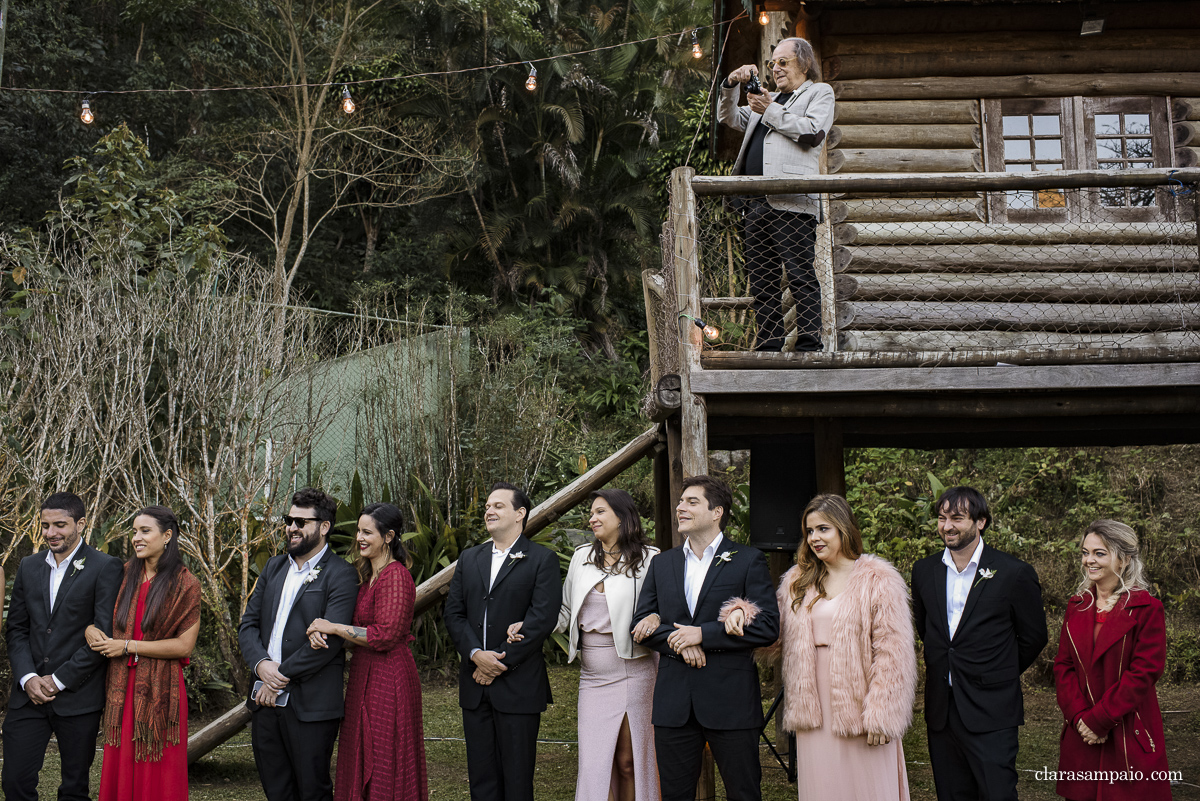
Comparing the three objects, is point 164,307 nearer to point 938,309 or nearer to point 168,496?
point 168,496

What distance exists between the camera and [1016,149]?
321 inches

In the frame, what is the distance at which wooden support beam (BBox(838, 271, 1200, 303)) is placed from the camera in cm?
767

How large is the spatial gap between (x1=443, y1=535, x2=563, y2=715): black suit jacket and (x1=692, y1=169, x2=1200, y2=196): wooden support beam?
2.31 meters

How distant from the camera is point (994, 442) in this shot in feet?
25.8

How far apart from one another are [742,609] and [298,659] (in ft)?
7.18

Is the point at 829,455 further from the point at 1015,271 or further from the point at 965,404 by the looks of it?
the point at 1015,271

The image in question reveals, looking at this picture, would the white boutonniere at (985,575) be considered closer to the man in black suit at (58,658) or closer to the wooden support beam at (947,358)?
the wooden support beam at (947,358)

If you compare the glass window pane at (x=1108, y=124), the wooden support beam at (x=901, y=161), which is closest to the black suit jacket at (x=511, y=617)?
the wooden support beam at (x=901, y=161)

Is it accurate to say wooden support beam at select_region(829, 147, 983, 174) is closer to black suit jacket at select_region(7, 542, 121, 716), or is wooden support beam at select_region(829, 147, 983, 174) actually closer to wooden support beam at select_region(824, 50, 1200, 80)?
wooden support beam at select_region(824, 50, 1200, 80)

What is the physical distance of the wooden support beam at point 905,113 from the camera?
8055 millimetres

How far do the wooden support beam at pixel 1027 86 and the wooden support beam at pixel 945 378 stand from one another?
319 centimetres

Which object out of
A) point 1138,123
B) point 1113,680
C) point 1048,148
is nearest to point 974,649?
point 1113,680

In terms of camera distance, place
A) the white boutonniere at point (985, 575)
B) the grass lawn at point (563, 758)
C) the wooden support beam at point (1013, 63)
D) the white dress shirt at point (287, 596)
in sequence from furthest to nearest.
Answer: the wooden support beam at point (1013, 63) → the grass lawn at point (563, 758) → the white dress shirt at point (287, 596) → the white boutonniere at point (985, 575)

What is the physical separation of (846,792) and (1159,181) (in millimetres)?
3766
